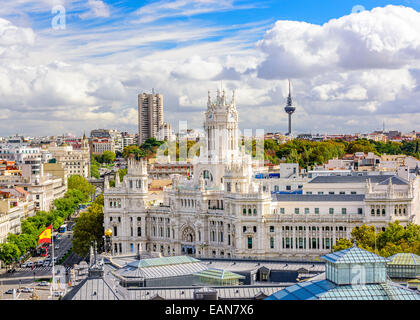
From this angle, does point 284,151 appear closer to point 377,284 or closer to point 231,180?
point 231,180

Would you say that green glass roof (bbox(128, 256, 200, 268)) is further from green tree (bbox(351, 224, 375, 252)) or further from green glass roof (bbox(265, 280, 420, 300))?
green glass roof (bbox(265, 280, 420, 300))

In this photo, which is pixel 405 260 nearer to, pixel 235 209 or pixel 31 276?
pixel 235 209

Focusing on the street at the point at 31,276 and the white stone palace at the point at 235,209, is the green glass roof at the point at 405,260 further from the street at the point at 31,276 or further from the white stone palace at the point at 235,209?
the street at the point at 31,276
